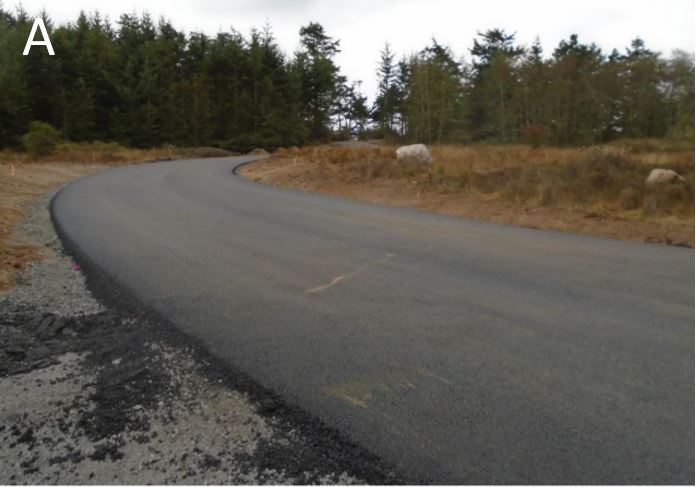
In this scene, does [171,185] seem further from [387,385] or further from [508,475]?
[508,475]

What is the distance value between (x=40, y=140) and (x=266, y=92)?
92.3 ft

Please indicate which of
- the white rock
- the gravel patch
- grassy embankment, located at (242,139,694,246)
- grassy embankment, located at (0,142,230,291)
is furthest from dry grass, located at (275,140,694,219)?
grassy embankment, located at (0,142,230,291)

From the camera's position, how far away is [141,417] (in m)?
3.05

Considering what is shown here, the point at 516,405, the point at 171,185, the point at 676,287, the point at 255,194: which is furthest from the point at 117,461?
the point at 171,185

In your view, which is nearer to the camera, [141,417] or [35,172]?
[141,417]

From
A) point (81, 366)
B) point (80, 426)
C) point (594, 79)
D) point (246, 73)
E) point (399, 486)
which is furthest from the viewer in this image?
point (246, 73)

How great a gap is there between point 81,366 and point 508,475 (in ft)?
10.2

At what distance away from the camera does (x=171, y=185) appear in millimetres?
16344

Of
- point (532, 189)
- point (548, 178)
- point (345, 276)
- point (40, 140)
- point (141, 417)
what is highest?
point (40, 140)

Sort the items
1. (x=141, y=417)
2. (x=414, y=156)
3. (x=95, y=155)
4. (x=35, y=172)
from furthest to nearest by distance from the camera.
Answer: (x=95, y=155) < (x=35, y=172) < (x=414, y=156) < (x=141, y=417)

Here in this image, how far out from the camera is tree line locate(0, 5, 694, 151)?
38500 millimetres

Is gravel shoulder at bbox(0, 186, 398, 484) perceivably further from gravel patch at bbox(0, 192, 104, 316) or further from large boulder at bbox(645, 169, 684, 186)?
large boulder at bbox(645, 169, 684, 186)

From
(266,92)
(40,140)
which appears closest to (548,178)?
(40,140)

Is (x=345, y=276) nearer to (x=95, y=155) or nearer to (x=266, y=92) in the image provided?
(x=95, y=155)
